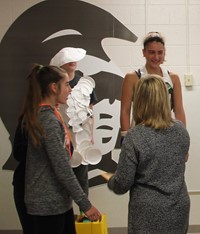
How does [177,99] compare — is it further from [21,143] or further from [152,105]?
[21,143]

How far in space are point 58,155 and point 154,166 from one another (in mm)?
421

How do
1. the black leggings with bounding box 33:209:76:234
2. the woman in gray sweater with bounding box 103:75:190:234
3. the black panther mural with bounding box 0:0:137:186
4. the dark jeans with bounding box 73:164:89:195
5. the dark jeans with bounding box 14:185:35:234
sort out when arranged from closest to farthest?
the woman in gray sweater with bounding box 103:75:190:234, the black leggings with bounding box 33:209:76:234, the dark jeans with bounding box 14:185:35:234, the dark jeans with bounding box 73:164:89:195, the black panther mural with bounding box 0:0:137:186

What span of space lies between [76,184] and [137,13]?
2.02 meters

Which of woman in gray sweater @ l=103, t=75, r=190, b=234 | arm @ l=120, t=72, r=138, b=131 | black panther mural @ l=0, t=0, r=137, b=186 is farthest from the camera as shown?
black panther mural @ l=0, t=0, r=137, b=186

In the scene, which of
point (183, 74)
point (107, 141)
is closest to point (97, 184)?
point (107, 141)

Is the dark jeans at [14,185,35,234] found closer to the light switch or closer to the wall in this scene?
the wall

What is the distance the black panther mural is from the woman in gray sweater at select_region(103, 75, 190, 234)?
1.57 meters

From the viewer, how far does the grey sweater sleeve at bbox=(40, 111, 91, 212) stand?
146 cm

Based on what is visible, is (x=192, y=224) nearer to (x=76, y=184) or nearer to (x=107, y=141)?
(x=107, y=141)

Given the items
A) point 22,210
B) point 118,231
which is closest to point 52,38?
point 22,210

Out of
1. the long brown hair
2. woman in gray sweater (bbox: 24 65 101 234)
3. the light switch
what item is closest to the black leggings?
woman in gray sweater (bbox: 24 65 101 234)

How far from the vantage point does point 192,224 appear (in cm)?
310

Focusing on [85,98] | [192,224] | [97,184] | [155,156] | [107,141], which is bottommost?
[192,224]

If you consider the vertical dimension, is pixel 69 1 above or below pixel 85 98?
above
